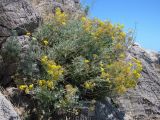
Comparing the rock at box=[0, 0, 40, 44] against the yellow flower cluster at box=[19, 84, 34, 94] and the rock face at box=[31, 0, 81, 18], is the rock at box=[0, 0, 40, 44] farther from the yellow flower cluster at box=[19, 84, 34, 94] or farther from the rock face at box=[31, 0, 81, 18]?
the yellow flower cluster at box=[19, 84, 34, 94]

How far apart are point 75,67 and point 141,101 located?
2.29 m

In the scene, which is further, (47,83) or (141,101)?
(141,101)

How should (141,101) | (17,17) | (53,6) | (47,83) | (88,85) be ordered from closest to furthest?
1. (47,83)
2. (88,85)
3. (17,17)
4. (141,101)
5. (53,6)

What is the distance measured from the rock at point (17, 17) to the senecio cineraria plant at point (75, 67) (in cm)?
19

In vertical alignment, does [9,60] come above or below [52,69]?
above

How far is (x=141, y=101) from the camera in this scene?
8406 mm

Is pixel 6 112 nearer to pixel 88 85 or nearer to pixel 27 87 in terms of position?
pixel 27 87

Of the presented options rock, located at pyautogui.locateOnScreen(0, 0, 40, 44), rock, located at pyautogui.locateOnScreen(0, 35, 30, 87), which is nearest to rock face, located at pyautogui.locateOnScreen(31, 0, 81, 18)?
rock, located at pyautogui.locateOnScreen(0, 0, 40, 44)

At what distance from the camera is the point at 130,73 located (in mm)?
7090

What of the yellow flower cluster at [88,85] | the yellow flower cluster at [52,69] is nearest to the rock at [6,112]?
the yellow flower cluster at [52,69]

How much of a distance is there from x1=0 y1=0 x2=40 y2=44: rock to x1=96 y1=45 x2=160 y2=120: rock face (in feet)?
6.46

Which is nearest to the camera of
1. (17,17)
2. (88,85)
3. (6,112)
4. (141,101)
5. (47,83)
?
(6,112)

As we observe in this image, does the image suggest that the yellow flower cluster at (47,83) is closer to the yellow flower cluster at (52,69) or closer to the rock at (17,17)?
the yellow flower cluster at (52,69)

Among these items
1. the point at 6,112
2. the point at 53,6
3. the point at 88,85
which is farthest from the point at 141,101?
the point at 6,112
